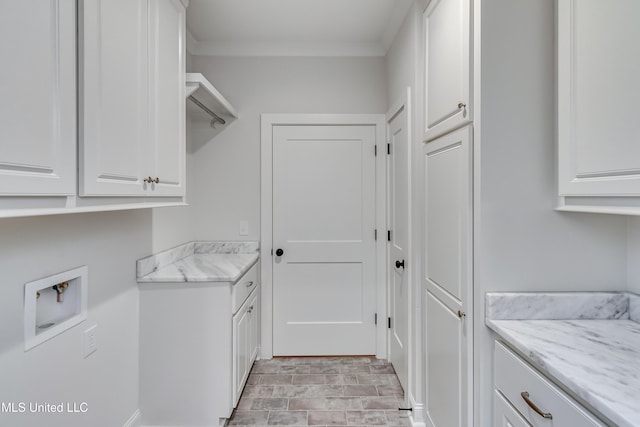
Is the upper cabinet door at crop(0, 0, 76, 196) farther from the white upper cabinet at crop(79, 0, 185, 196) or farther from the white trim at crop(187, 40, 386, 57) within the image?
A: the white trim at crop(187, 40, 386, 57)

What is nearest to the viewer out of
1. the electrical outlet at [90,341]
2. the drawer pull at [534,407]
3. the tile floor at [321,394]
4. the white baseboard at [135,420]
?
the drawer pull at [534,407]

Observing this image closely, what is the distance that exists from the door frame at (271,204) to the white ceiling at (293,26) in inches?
21.6

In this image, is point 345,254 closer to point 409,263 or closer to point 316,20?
point 409,263

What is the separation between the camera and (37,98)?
91 cm

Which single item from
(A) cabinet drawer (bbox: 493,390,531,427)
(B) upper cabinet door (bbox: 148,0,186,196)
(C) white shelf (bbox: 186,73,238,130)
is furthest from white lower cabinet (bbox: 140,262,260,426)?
(A) cabinet drawer (bbox: 493,390,531,427)

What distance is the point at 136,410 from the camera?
6.31ft

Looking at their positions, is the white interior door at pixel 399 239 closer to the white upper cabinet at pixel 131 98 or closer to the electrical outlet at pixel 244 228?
the electrical outlet at pixel 244 228

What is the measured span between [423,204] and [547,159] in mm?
725

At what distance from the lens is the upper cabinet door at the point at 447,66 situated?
136 cm

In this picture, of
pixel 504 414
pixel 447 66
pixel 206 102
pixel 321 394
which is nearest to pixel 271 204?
pixel 206 102

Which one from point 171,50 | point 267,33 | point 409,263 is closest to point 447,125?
point 409,263

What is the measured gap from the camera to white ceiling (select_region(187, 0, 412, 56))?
227 cm

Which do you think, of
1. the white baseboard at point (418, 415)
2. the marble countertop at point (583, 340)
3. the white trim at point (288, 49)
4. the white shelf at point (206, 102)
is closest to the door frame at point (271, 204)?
the white shelf at point (206, 102)

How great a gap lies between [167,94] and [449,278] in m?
1.65
